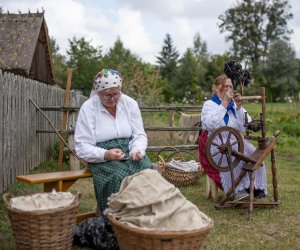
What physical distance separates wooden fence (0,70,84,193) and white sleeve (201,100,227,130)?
261cm

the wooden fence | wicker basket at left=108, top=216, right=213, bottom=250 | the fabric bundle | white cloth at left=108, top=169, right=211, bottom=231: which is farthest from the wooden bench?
the fabric bundle

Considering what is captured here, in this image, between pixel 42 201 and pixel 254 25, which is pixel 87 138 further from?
pixel 254 25

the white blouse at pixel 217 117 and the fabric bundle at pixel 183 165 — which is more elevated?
the white blouse at pixel 217 117

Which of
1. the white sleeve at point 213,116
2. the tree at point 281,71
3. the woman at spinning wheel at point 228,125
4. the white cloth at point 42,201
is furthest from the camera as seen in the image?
the tree at point 281,71

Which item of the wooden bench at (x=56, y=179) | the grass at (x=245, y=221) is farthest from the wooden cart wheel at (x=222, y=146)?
the wooden bench at (x=56, y=179)

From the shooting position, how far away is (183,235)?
2.87 metres

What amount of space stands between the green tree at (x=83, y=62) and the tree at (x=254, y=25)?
76.8 ft

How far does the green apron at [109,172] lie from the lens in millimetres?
3803

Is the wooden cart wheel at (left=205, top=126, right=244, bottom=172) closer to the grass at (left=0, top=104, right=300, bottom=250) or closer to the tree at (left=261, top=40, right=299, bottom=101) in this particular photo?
the grass at (left=0, top=104, right=300, bottom=250)

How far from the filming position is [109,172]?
385 cm

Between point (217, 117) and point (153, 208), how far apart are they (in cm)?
228

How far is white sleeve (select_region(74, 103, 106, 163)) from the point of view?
3.87 m

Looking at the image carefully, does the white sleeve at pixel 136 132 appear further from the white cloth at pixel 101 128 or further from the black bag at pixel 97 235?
the black bag at pixel 97 235

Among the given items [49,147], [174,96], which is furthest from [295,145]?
[174,96]
